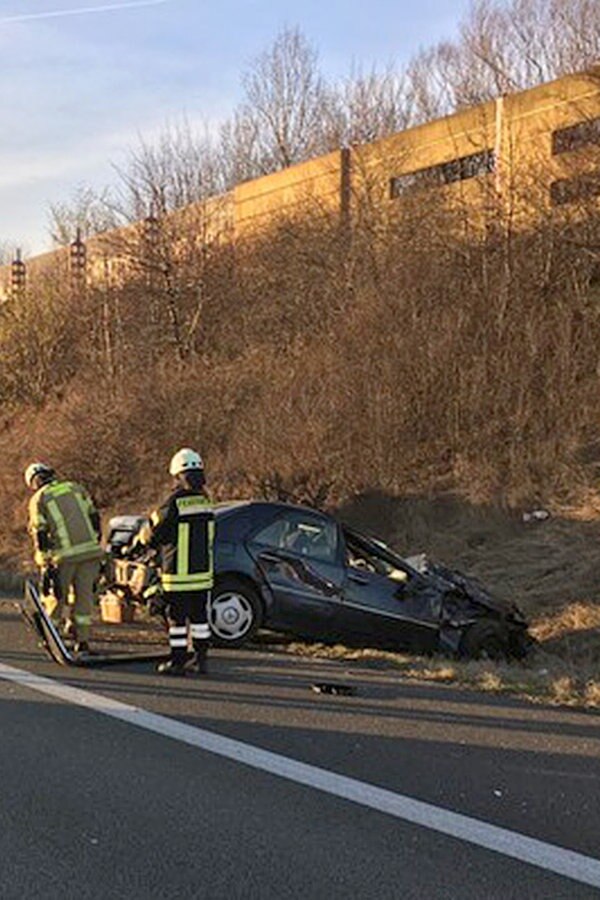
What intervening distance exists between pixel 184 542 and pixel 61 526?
5.01 feet

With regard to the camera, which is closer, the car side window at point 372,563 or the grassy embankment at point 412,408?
the car side window at point 372,563

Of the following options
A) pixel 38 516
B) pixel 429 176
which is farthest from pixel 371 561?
pixel 429 176

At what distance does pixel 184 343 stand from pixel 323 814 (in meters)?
25.7

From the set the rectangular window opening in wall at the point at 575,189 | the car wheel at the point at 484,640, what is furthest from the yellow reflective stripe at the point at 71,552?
the rectangular window opening in wall at the point at 575,189

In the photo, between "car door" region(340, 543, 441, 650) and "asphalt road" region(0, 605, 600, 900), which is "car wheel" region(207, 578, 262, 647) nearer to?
"car door" region(340, 543, 441, 650)

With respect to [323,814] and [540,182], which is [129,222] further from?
[323,814]

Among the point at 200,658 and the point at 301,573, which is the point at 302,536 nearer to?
the point at 301,573

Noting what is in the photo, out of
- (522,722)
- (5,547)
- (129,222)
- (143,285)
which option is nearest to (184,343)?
(143,285)

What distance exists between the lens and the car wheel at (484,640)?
9.56 metres

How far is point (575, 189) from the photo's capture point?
21.0m

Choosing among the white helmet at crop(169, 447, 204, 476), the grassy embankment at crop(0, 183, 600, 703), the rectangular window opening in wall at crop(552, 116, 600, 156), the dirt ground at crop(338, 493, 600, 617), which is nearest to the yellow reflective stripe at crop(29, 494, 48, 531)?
the white helmet at crop(169, 447, 204, 476)

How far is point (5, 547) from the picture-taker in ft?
65.4

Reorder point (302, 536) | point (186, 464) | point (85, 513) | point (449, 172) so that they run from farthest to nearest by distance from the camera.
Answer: point (449, 172)
point (302, 536)
point (85, 513)
point (186, 464)

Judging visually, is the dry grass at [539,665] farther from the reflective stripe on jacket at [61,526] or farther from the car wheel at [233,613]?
the reflective stripe on jacket at [61,526]
